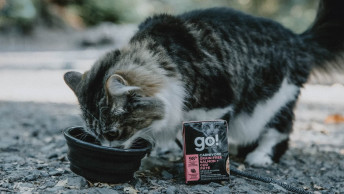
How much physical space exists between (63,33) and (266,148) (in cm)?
1080

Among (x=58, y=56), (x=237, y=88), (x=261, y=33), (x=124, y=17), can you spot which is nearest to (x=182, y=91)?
(x=237, y=88)

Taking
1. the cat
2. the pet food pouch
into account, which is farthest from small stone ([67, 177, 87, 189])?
the pet food pouch

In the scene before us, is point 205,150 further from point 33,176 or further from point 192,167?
point 33,176

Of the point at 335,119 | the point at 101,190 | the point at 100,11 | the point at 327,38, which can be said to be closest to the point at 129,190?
the point at 101,190

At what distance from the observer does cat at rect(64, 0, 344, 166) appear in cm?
222

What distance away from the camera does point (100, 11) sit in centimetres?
1432

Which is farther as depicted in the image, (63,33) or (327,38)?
(63,33)

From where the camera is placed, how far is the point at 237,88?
2738 mm

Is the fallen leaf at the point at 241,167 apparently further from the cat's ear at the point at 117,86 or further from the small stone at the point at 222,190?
the cat's ear at the point at 117,86

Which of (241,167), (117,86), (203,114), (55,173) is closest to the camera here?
(117,86)

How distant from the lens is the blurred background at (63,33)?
20.3ft

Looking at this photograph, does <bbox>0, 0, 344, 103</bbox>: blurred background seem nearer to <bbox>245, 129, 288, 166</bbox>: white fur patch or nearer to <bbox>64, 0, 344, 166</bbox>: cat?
<bbox>64, 0, 344, 166</bbox>: cat

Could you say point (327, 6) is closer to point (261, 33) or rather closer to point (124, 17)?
point (261, 33)

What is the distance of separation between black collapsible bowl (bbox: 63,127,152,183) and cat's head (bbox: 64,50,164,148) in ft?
0.42
